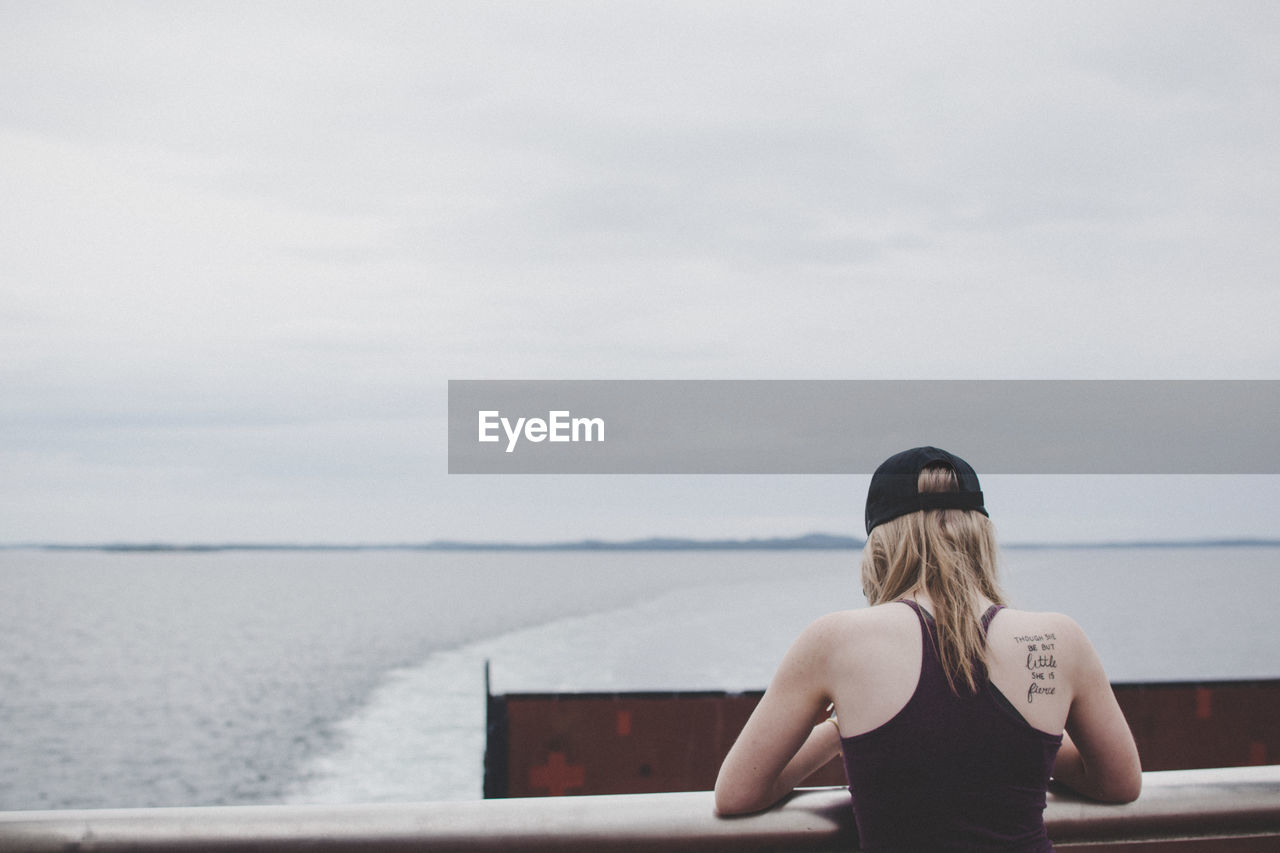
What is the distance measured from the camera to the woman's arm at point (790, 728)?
1.49 meters

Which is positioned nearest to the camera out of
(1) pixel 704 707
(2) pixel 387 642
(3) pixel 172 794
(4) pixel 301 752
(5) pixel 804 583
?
(1) pixel 704 707

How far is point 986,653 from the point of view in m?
1.52

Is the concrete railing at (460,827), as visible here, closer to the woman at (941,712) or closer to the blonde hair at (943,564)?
the woman at (941,712)

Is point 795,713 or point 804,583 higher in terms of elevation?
point 795,713

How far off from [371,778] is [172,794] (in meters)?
5.55

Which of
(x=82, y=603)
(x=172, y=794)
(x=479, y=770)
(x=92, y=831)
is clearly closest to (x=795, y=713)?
(x=92, y=831)

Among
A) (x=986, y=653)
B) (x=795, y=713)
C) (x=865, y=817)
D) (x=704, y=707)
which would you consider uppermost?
(x=986, y=653)

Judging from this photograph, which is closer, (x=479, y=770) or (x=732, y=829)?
(x=732, y=829)

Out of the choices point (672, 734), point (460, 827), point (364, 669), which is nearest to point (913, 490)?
point (460, 827)

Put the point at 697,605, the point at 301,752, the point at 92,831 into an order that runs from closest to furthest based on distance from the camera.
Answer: the point at 92,831 < the point at 301,752 < the point at 697,605

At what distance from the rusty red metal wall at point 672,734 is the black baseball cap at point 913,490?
7.74 m

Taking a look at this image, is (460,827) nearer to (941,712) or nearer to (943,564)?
(941,712)

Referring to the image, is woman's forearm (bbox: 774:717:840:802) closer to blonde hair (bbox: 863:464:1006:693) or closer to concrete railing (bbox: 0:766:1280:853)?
concrete railing (bbox: 0:766:1280:853)

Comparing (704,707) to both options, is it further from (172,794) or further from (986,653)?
(172,794)
